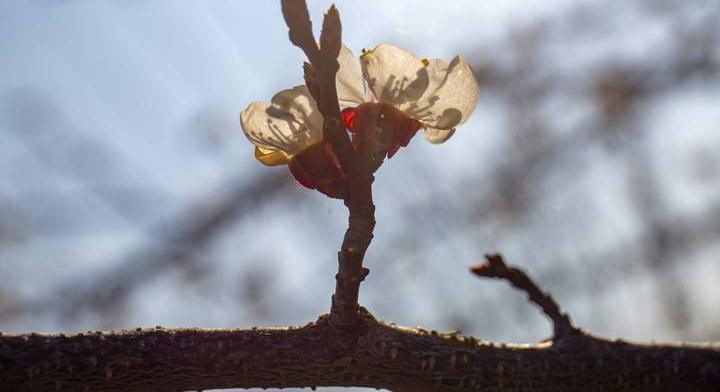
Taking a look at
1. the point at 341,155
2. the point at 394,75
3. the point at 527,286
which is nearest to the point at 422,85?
the point at 394,75

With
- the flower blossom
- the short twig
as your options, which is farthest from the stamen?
the short twig

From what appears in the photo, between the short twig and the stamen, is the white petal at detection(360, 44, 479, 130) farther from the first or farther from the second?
the short twig

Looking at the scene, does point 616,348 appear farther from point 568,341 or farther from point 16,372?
point 16,372

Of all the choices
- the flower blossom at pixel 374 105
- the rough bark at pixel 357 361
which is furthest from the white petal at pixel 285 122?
the rough bark at pixel 357 361

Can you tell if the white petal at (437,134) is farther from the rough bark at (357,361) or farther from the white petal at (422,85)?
the rough bark at (357,361)

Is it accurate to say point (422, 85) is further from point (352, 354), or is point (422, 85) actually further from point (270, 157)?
point (352, 354)
